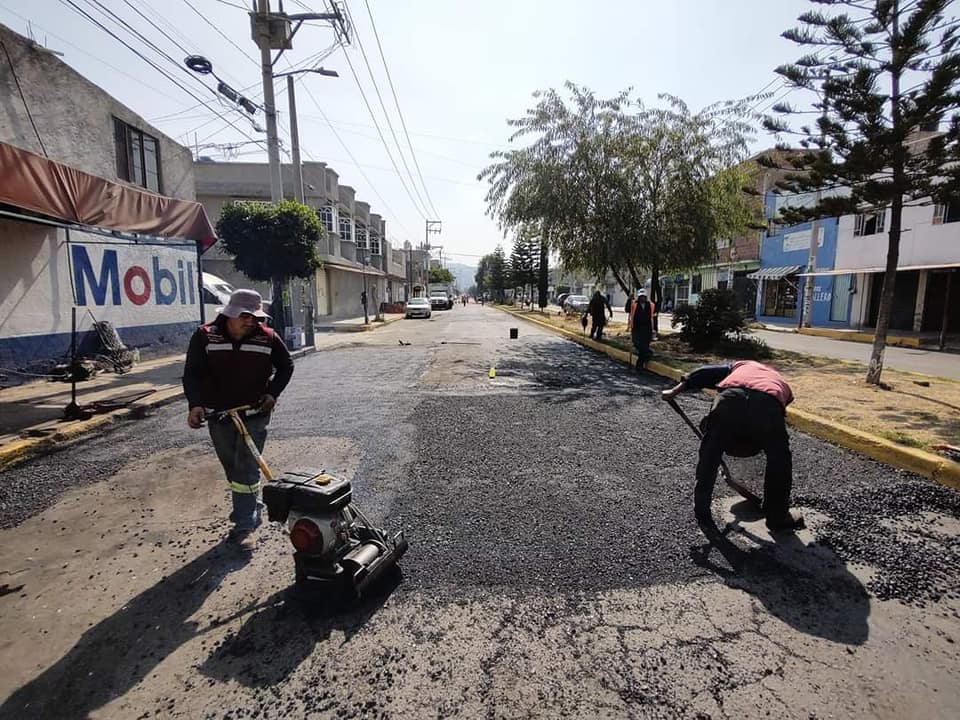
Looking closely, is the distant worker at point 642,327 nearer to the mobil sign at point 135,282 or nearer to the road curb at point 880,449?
the road curb at point 880,449

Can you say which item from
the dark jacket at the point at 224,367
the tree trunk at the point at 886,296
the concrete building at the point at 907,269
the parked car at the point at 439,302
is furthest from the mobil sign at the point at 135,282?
the parked car at the point at 439,302

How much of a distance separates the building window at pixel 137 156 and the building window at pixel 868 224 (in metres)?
25.0

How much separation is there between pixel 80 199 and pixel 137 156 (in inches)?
233

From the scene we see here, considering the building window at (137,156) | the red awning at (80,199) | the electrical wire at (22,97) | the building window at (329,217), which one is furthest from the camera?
the building window at (329,217)

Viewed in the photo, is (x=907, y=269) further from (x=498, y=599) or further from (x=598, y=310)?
(x=498, y=599)

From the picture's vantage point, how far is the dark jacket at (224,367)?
10.1ft

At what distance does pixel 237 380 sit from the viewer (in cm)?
313

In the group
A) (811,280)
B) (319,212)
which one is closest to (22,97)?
(319,212)

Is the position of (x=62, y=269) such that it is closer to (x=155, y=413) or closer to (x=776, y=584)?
(x=155, y=413)

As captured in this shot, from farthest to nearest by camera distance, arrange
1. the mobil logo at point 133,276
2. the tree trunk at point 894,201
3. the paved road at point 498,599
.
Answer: the mobil logo at point 133,276 < the tree trunk at point 894,201 < the paved road at point 498,599

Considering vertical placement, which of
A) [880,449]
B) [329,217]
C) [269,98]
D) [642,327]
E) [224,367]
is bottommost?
[880,449]

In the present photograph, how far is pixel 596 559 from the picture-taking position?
2.93m

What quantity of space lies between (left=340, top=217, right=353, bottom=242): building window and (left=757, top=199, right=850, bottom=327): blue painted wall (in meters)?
24.0

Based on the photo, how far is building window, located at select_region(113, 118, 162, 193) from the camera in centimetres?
1069
